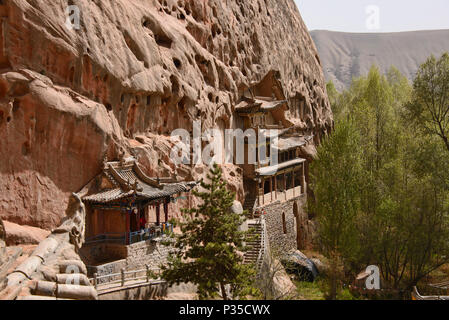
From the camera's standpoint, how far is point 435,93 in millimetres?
27609

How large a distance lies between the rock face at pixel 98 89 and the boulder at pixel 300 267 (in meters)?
5.03

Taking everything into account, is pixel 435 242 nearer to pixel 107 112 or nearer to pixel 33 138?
pixel 107 112

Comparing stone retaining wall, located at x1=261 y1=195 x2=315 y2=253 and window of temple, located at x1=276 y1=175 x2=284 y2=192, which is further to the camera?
window of temple, located at x1=276 y1=175 x2=284 y2=192

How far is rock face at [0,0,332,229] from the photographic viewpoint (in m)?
16.8

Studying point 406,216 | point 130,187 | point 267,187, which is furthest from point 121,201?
point 267,187

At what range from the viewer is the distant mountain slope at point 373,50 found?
363 ft

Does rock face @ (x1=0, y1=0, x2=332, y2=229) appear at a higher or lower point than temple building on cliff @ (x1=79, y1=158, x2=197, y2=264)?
higher

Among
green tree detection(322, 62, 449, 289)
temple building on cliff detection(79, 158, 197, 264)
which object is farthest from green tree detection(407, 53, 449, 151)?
temple building on cliff detection(79, 158, 197, 264)

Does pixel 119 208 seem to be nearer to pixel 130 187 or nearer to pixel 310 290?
pixel 130 187

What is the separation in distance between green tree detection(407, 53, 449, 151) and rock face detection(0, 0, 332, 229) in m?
11.8

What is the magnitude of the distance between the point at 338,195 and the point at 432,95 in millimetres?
8233

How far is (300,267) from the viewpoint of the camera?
29125 mm

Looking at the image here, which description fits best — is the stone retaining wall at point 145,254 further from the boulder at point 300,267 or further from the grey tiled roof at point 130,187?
the boulder at point 300,267

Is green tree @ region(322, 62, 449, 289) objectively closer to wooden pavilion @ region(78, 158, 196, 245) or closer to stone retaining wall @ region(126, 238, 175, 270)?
stone retaining wall @ region(126, 238, 175, 270)
